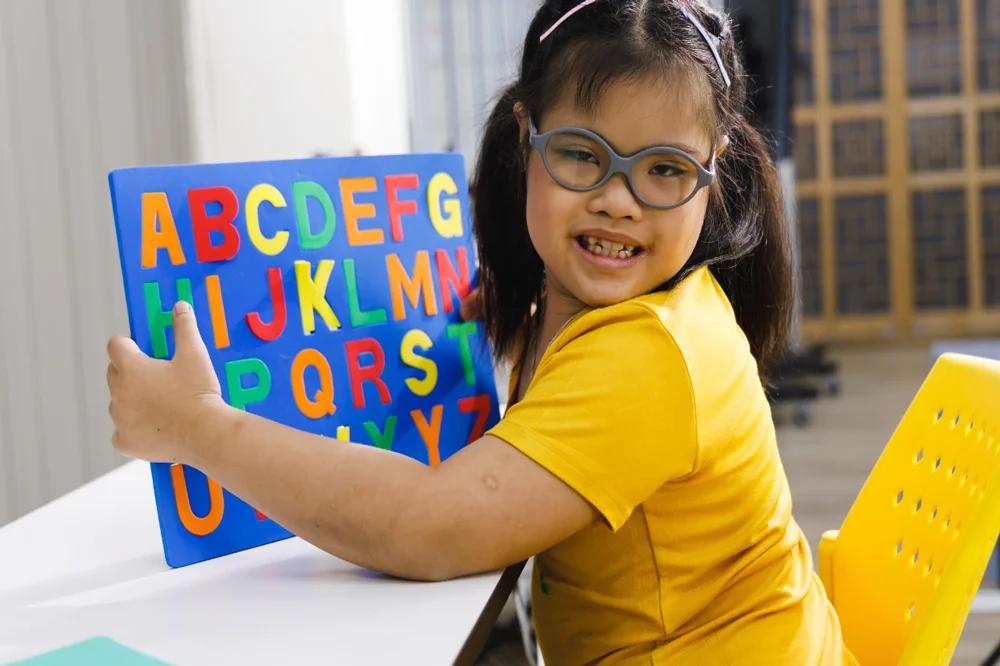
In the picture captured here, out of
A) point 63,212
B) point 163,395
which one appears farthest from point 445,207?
point 63,212

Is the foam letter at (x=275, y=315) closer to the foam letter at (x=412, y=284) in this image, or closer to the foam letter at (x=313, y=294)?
the foam letter at (x=313, y=294)

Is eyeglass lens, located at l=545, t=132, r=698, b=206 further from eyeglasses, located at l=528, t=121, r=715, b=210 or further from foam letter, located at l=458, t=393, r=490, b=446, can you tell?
foam letter, located at l=458, t=393, r=490, b=446

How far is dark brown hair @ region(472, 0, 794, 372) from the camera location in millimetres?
875

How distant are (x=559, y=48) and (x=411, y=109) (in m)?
2.31

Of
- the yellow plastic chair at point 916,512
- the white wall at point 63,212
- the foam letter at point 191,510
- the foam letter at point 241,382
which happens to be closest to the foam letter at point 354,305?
the foam letter at point 241,382

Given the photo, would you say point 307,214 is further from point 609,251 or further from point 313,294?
point 609,251

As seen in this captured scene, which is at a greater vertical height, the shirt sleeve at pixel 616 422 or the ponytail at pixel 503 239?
the ponytail at pixel 503 239

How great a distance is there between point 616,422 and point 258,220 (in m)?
0.39

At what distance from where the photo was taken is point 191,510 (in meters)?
0.89

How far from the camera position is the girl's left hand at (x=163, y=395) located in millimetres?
837

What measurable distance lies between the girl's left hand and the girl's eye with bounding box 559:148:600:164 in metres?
0.35

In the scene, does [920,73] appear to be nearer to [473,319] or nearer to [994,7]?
[994,7]

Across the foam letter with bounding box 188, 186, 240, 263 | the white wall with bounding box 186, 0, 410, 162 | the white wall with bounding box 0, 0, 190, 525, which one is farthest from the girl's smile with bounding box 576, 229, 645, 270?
the white wall with bounding box 186, 0, 410, 162

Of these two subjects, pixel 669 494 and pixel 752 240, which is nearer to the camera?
pixel 669 494
